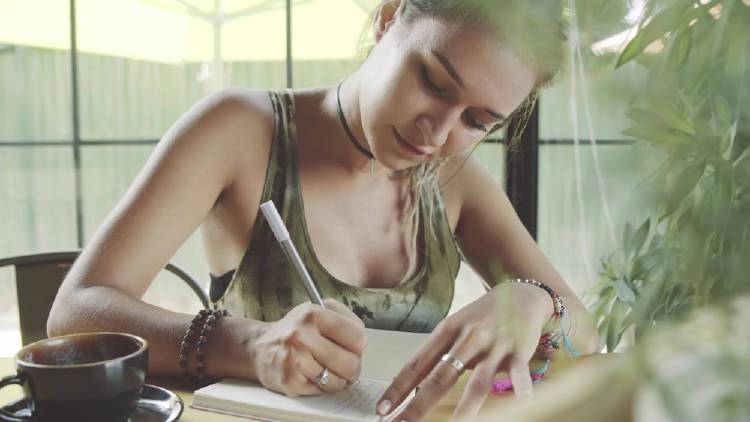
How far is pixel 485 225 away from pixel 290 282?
1.43 ft

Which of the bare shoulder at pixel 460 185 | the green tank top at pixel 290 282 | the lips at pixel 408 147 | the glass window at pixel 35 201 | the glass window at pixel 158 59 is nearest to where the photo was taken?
the lips at pixel 408 147

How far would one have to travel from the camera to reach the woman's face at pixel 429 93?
863 millimetres

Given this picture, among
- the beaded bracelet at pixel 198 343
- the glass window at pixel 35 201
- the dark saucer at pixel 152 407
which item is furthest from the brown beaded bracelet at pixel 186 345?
the glass window at pixel 35 201

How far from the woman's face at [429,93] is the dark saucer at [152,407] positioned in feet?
1.56

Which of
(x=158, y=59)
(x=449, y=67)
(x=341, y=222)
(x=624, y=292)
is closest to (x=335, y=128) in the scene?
(x=341, y=222)

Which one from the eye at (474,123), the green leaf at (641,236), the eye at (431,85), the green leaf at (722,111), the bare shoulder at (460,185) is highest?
the eye at (431,85)

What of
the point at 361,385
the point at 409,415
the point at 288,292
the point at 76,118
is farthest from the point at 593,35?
the point at 76,118

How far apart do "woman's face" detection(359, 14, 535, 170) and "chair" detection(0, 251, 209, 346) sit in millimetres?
669

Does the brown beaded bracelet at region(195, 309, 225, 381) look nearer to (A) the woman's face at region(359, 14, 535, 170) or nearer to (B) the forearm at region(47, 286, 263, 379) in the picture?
(B) the forearm at region(47, 286, 263, 379)

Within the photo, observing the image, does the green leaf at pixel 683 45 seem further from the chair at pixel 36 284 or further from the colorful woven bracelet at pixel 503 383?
the chair at pixel 36 284

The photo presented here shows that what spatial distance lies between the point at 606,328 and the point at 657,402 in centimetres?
17

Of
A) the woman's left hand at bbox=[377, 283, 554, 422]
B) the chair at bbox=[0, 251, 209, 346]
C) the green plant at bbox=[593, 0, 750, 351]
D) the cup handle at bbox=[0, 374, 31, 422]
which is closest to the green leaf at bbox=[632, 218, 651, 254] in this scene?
the green plant at bbox=[593, 0, 750, 351]

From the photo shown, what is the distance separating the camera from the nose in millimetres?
931

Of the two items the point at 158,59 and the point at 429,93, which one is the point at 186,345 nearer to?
the point at 429,93
